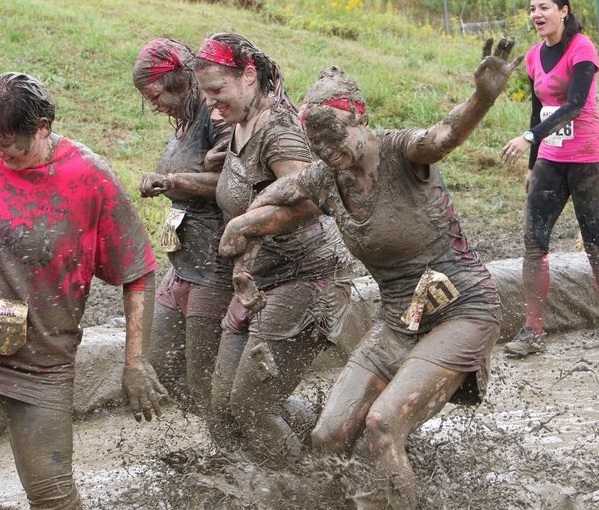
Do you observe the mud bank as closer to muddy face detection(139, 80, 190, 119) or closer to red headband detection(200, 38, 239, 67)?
muddy face detection(139, 80, 190, 119)

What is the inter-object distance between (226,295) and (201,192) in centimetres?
49

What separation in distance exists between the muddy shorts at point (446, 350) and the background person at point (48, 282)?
871mm

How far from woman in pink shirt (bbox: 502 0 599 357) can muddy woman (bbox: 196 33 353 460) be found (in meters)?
2.53

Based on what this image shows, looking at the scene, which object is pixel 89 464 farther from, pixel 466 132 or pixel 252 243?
pixel 466 132

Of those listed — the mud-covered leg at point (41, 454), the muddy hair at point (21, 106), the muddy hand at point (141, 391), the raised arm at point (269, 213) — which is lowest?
the mud-covered leg at point (41, 454)

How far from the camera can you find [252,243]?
4.67 metres

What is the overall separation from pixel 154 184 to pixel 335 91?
4.12 feet

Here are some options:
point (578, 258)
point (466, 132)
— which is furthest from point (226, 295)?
point (578, 258)

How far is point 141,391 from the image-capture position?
14.0ft

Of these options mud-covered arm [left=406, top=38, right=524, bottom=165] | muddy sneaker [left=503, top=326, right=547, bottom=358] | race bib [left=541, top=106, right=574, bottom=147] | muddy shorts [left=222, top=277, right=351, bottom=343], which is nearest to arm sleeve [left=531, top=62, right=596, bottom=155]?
race bib [left=541, top=106, right=574, bottom=147]

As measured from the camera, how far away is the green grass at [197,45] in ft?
39.2

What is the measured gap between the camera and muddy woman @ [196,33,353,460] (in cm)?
484

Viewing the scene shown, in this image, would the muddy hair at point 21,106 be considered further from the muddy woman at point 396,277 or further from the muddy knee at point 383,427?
the muddy knee at point 383,427

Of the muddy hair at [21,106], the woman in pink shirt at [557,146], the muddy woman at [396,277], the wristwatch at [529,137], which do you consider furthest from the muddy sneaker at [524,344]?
the muddy hair at [21,106]
